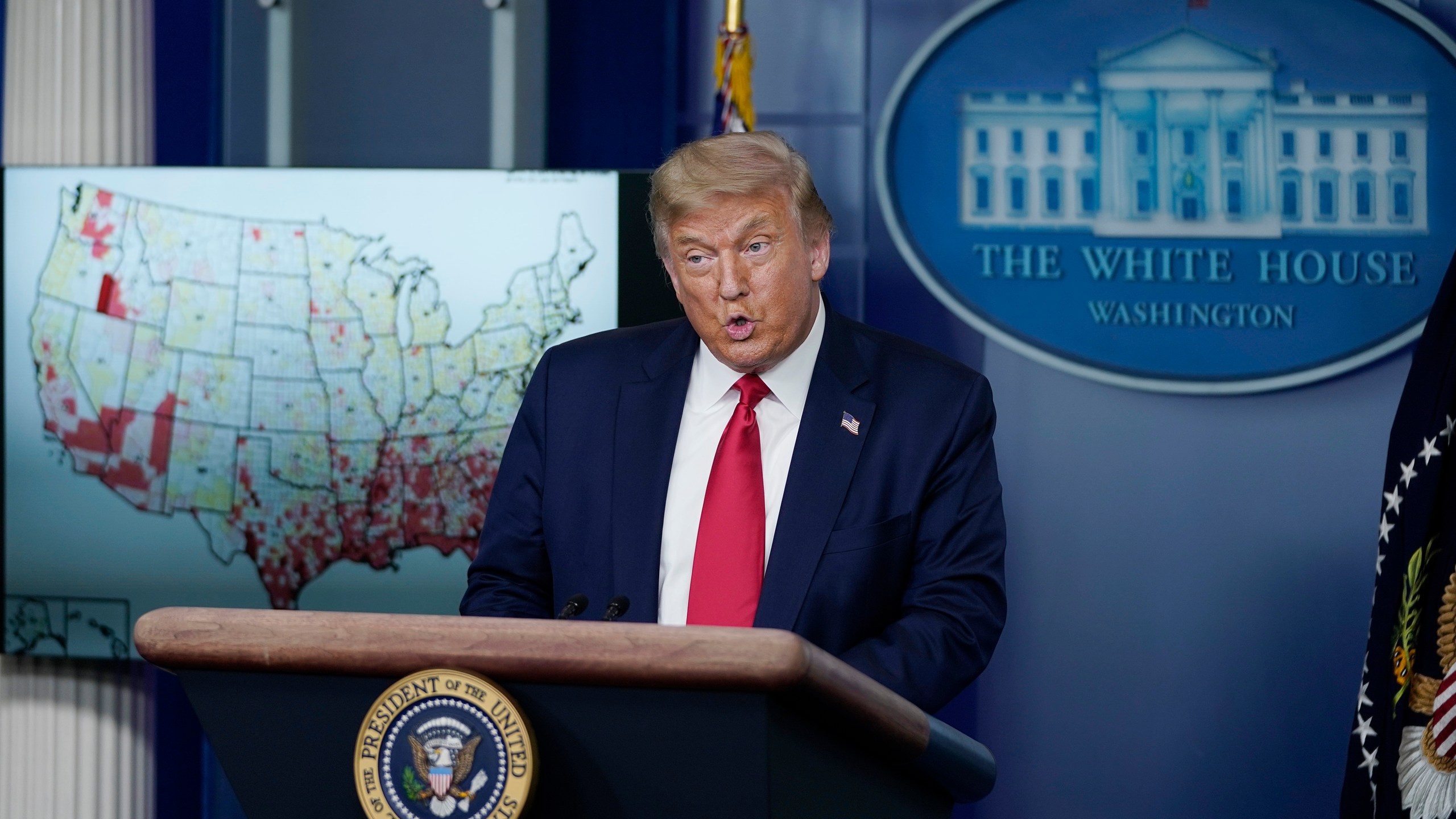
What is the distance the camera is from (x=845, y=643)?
69.3 inches

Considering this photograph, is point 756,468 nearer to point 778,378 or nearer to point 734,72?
point 778,378

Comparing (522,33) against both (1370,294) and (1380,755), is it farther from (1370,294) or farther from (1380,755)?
(1380,755)

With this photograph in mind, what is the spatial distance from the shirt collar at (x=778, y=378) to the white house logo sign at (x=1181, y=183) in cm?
111

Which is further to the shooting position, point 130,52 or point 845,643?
point 130,52

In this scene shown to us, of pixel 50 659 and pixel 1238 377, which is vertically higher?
pixel 1238 377

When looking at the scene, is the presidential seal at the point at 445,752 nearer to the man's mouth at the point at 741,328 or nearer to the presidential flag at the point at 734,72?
the man's mouth at the point at 741,328

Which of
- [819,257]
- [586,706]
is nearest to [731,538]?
[819,257]

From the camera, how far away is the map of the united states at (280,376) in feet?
9.37

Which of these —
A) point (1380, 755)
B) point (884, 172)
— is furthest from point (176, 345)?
point (1380, 755)

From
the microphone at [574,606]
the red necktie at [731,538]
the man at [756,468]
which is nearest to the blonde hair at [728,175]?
the man at [756,468]

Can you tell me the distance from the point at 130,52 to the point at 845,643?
2337 millimetres

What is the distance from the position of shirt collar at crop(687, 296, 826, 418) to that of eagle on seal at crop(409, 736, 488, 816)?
91cm

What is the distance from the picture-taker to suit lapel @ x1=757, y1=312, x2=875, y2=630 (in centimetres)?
172

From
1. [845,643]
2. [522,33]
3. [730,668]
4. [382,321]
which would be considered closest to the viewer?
A: [730,668]
